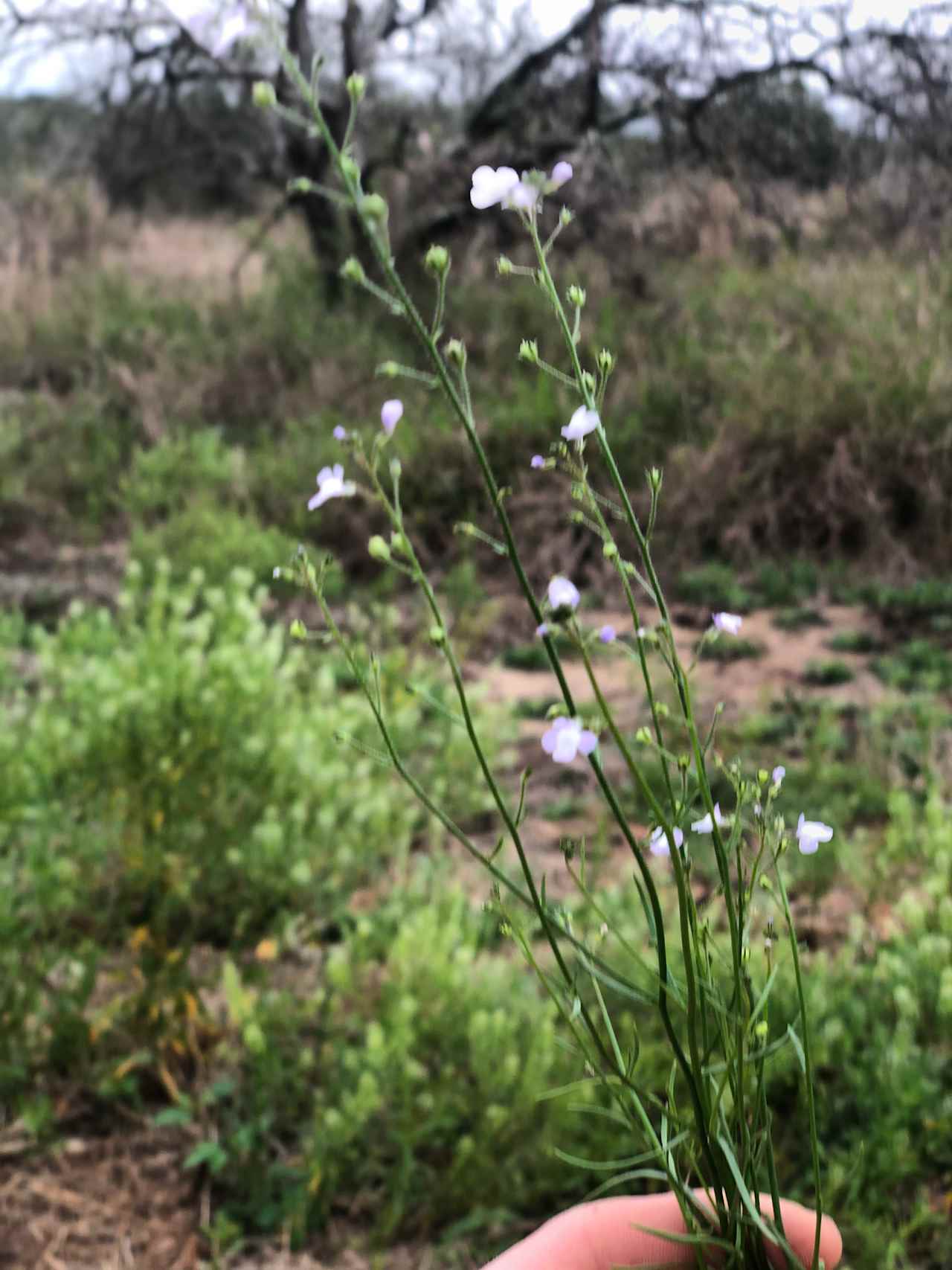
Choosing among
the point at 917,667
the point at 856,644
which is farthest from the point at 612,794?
the point at 856,644

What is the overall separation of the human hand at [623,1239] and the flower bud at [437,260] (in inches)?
28.1

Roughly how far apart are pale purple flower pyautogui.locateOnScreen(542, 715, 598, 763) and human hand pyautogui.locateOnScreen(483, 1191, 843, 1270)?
0.44 metres

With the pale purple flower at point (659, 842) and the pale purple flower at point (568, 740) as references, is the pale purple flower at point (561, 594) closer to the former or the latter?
the pale purple flower at point (568, 740)

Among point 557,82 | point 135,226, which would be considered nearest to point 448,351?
point 557,82

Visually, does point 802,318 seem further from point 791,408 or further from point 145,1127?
point 145,1127

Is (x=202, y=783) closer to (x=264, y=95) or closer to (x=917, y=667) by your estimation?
(x=264, y=95)

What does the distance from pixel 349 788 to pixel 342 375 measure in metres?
4.38

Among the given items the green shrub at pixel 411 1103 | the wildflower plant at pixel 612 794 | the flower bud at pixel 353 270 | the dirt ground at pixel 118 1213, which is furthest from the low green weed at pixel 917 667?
the flower bud at pixel 353 270

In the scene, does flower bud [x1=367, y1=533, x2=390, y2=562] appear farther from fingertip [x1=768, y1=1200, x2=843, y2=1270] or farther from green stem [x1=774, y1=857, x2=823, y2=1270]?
fingertip [x1=768, y1=1200, x2=843, y2=1270]

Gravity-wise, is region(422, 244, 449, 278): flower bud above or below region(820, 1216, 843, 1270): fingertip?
above

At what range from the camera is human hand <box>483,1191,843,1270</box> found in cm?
88

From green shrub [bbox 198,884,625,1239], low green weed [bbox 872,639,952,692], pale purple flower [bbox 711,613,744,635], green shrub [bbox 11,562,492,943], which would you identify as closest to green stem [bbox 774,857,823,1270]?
pale purple flower [bbox 711,613,744,635]

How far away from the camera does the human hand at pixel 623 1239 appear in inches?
34.8

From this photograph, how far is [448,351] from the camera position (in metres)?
0.66
